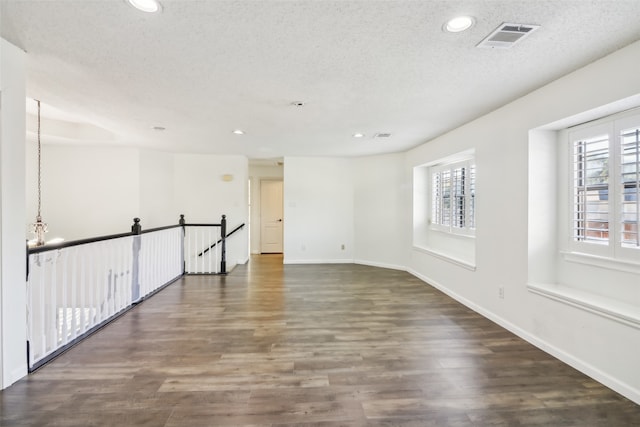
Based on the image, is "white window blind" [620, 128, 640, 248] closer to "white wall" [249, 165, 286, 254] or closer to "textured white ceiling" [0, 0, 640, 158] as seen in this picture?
"textured white ceiling" [0, 0, 640, 158]

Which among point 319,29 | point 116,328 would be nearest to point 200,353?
point 116,328

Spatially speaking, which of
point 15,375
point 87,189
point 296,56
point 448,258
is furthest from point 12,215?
point 448,258

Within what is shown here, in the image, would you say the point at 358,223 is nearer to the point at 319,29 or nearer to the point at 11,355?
the point at 319,29

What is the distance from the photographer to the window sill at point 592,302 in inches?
76.8

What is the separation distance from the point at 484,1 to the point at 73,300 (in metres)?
3.75

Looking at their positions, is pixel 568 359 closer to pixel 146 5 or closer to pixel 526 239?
pixel 526 239

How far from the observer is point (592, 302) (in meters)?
2.19

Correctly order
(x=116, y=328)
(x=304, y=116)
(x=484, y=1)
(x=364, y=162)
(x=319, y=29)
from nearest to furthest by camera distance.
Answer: (x=484, y=1), (x=319, y=29), (x=116, y=328), (x=304, y=116), (x=364, y=162)

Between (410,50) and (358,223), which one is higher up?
(410,50)

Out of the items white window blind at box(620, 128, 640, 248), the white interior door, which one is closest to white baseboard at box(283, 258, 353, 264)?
the white interior door

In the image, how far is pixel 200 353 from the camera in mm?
2480

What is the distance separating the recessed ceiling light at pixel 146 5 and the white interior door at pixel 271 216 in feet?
22.0

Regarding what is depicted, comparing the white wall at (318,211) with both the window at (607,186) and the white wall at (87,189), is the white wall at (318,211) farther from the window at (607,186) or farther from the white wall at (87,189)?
the window at (607,186)

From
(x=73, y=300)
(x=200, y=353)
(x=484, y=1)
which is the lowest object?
(x=200, y=353)
